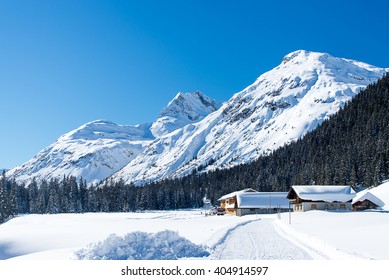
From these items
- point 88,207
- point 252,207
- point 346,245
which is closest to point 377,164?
point 252,207

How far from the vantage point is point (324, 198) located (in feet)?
262

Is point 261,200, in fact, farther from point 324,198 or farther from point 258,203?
point 324,198

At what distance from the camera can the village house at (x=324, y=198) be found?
79875 millimetres

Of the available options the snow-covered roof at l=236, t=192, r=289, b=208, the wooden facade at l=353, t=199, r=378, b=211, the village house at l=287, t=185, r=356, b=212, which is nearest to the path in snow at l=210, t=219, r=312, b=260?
the village house at l=287, t=185, r=356, b=212

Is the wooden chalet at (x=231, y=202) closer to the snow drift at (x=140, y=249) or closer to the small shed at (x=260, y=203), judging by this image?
the small shed at (x=260, y=203)

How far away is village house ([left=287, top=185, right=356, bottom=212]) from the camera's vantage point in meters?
79.9

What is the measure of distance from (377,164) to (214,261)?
280ft

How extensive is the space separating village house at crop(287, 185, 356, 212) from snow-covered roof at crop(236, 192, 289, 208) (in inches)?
549

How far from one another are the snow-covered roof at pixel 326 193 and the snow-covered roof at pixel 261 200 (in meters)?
14.3

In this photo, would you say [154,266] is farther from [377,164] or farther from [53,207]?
[53,207]

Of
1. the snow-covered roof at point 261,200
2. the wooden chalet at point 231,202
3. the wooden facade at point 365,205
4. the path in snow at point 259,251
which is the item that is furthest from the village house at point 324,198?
the path in snow at point 259,251

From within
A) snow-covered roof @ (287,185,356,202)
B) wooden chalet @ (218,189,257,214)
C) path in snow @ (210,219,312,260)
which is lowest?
wooden chalet @ (218,189,257,214)

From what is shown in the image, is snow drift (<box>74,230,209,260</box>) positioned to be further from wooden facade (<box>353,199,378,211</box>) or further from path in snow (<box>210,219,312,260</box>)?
wooden facade (<box>353,199,378,211</box>)

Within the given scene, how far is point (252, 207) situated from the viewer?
9362cm
